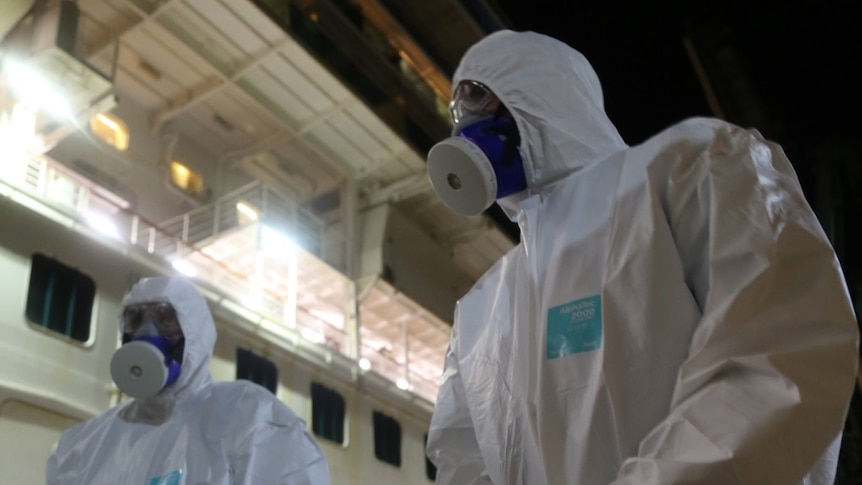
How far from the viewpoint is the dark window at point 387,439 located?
10914mm

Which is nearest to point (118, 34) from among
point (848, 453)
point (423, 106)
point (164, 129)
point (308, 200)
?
point (164, 129)

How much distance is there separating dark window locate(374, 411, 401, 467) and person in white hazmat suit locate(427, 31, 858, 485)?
29.4 ft

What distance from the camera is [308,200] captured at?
507 inches

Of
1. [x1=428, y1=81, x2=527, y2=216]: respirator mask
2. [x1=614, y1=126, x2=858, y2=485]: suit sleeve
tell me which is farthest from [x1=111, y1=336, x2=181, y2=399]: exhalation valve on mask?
[x1=614, y1=126, x2=858, y2=485]: suit sleeve

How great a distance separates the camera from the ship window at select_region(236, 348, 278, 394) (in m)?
8.87

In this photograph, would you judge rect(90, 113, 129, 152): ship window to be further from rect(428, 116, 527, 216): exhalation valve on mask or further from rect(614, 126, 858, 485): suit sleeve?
rect(614, 126, 858, 485): suit sleeve

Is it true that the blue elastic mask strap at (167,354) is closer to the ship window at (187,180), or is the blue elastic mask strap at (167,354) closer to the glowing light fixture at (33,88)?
the glowing light fixture at (33,88)

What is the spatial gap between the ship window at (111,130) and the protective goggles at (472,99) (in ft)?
28.1

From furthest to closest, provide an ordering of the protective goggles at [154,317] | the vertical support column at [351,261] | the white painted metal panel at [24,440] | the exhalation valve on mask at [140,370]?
the vertical support column at [351,261]
the white painted metal panel at [24,440]
the protective goggles at [154,317]
the exhalation valve on mask at [140,370]

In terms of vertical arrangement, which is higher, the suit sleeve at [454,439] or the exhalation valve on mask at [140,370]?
the exhalation valve on mask at [140,370]

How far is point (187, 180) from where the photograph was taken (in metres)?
11.2

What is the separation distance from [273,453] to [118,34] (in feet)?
25.9

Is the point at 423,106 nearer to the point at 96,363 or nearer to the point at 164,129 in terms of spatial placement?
the point at 164,129

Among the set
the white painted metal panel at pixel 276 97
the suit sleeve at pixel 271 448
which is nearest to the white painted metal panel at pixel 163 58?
→ the white painted metal panel at pixel 276 97
